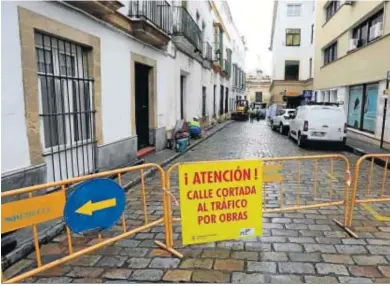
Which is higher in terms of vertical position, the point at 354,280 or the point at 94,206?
the point at 94,206

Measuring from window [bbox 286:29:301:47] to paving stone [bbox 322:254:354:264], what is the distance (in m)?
35.1

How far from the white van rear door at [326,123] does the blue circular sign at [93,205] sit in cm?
1027

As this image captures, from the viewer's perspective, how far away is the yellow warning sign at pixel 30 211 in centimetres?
280

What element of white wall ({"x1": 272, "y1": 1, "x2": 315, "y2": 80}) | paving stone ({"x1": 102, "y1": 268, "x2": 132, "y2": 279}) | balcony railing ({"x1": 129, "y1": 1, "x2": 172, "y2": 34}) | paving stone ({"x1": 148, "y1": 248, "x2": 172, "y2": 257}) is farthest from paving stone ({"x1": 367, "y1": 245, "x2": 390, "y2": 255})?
white wall ({"x1": 272, "y1": 1, "x2": 315, "y2": 80})

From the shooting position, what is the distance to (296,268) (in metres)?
3.31

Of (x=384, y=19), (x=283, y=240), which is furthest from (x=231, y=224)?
(x=384, y=19)

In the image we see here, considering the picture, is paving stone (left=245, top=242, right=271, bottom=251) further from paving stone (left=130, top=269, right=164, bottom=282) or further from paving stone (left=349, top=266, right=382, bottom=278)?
paving stone (left=130, top=269, right=164, bottom=282)

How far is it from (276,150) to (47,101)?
28.8 ft

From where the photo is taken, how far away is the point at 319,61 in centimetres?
2245

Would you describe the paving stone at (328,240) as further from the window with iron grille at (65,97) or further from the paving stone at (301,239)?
the window with iron grille at (65,97)

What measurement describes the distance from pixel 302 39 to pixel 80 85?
33207 mm

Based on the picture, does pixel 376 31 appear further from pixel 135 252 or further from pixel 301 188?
pixel 135 252

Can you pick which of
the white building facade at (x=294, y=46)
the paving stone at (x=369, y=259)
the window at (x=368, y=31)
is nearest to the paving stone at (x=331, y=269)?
the paving stone at (x=369, y=259)

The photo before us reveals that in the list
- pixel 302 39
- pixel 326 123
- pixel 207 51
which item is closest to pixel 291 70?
pixel 302 39
